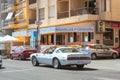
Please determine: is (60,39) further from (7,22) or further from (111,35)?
(7,22)

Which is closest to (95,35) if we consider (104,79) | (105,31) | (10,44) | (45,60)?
(105,31)

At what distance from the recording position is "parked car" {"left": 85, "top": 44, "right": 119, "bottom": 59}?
3578 centimetres

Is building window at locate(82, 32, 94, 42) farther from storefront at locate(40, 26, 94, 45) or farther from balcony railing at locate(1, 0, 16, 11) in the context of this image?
balcony railing at locate(1, 0, 16, 11)

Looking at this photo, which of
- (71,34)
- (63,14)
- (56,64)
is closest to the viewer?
(56,64)

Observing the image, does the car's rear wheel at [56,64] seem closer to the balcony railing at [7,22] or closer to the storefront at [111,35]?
the storefront at [111,35]

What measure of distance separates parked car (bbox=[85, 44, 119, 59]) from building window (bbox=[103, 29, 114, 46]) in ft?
12.3

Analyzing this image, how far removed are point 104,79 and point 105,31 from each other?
2433cm

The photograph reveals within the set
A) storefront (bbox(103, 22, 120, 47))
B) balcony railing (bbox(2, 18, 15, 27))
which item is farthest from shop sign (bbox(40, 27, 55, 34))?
balcony railing (bbox(2, 18, 15, 27))

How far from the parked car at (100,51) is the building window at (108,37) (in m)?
3.74

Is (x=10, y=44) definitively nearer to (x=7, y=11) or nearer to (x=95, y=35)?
(x=7, y=11)

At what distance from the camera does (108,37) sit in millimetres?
41438

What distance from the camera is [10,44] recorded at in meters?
55.3

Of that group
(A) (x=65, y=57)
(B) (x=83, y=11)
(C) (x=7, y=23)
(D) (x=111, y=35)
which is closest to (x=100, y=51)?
(D) (x=111, y=35)

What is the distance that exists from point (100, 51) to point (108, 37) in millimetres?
5579
